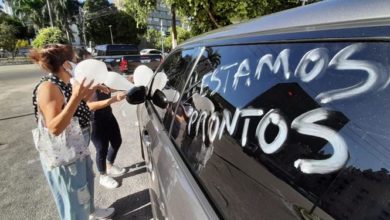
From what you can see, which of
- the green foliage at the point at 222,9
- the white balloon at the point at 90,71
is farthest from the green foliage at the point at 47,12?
the white balloon at the point at 90,71

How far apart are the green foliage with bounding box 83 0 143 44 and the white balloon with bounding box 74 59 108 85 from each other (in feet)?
167

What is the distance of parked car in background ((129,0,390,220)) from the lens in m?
0.67

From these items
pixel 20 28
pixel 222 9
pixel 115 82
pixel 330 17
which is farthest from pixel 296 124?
pixel 20 28

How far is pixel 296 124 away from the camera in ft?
2.73

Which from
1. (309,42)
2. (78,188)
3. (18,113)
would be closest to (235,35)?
(309,42)

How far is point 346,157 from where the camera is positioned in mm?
700

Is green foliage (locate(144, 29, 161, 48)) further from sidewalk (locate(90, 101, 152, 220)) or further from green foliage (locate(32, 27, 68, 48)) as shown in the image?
sidewalk (locate(90, 101, 152, 220))

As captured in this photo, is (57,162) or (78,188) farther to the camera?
(78,188)

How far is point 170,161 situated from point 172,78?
94 centimetres

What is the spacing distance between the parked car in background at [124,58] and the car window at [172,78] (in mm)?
9453

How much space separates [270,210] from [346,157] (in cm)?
27

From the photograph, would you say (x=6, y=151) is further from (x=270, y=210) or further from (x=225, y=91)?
(x=270, y=210)

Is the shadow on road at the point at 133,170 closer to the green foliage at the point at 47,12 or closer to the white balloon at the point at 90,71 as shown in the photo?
the white balloon at the point at 90,71

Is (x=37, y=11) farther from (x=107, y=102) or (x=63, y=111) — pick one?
(x=63, y=111)
